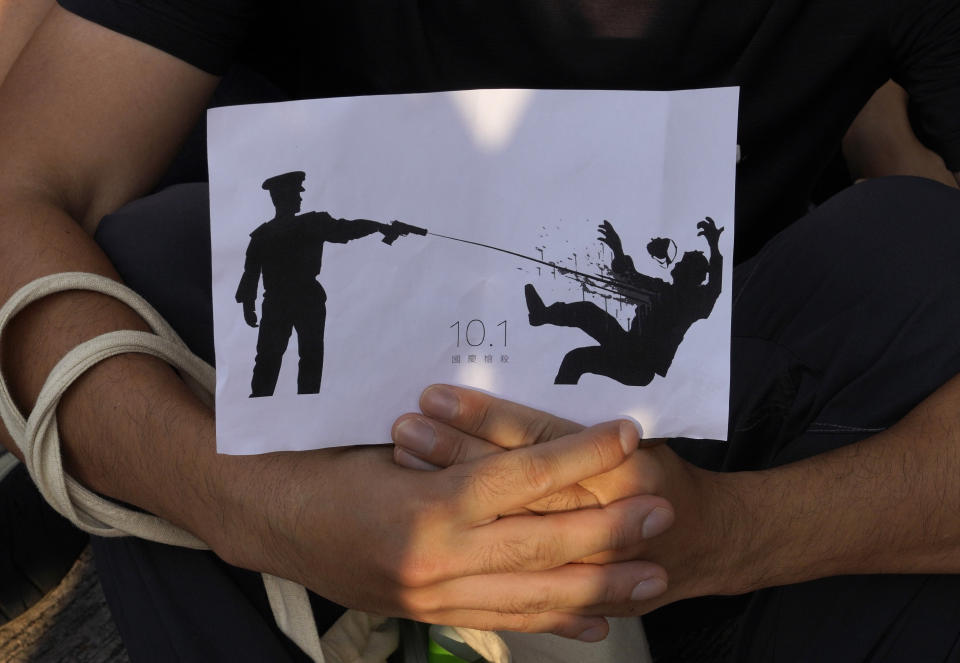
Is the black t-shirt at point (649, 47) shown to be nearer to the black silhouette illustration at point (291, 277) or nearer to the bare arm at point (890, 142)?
the bare arm at point (890, 142)

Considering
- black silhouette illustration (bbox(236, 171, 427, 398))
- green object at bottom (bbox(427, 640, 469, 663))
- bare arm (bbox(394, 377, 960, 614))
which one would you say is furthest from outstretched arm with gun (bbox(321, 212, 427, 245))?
green object at bottom (bbox(427, 640, 469, 663))

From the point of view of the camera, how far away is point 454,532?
2.01ft

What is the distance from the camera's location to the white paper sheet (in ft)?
1.97

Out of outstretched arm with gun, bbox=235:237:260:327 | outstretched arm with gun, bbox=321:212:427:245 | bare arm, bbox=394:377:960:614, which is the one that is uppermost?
outstretched arm with gun, bbox=321:212:427:245

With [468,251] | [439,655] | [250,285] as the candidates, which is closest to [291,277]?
[250,285]

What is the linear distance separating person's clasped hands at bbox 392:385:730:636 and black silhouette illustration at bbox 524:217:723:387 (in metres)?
0.05

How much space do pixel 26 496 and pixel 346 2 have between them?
827 millimetres

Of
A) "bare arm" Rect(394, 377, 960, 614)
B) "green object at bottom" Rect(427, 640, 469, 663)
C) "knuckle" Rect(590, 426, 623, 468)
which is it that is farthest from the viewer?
"green object at bottom" Rect(427, 640, 469, 663)

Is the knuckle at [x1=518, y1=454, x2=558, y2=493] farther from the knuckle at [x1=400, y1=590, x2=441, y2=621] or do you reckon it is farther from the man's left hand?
the knuckle at [x1=400, y1=590, x2=441, y2=621]

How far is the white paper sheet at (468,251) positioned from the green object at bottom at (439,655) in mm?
321

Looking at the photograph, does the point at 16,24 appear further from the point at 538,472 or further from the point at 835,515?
the point at 835,515

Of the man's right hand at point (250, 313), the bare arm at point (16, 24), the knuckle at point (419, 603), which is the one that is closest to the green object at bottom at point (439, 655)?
the knuckle at point (419, 603)

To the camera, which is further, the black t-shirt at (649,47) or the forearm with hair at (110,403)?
the black t-shirt at (649,47)

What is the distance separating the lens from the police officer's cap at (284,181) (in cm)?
60
